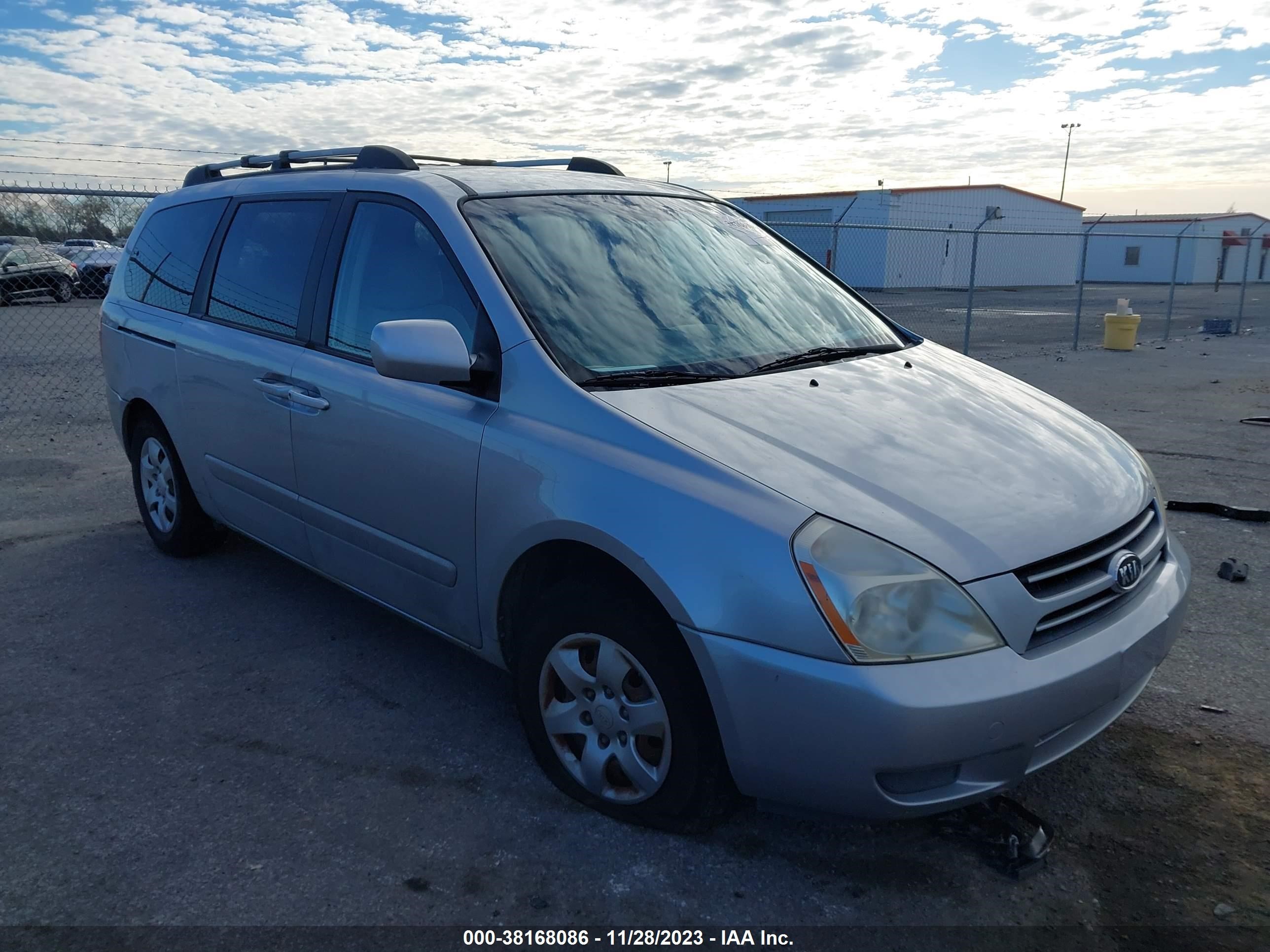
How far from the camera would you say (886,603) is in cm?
229

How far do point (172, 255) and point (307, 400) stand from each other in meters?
1.79

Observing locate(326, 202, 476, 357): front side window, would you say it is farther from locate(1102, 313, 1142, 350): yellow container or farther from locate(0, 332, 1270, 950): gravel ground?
locate(1102, 313, 1142, 350): yellow container

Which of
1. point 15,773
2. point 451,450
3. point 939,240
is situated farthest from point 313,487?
point 939,240

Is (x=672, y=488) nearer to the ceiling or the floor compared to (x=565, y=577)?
nearer to the ceiling

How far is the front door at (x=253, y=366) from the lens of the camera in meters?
3.84

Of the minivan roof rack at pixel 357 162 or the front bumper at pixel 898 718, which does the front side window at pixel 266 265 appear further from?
the front bumper at pixel 898 718

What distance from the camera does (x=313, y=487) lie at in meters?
3.70

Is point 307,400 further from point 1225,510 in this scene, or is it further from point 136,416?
point 1225,510

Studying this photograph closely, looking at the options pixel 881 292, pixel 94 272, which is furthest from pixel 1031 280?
pixel 94 272

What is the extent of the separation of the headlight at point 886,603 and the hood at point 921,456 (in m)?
0.05

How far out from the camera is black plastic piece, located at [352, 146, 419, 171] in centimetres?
376

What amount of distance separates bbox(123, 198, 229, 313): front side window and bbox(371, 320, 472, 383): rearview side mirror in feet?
6.98

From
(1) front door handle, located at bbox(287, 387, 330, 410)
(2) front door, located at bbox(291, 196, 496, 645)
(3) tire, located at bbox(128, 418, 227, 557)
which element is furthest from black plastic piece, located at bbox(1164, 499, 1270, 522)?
(3) tire, located at bbox(128, 418, 227, 557)

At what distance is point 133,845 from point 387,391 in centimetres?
153
